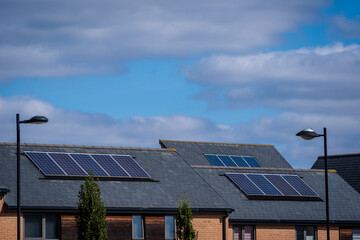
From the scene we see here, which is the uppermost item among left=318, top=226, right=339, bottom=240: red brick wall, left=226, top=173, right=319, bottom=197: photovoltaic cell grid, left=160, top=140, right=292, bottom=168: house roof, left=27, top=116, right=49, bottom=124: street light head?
left=160, top=140, right=292, bottom=168: house roof

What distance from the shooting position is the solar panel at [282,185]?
153 ft

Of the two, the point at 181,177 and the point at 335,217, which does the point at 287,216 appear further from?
the point at 181,177

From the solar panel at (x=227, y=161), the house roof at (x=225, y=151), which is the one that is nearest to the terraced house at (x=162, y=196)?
the solar panel at (x=227, y=161)

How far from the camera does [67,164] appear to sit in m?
40.0

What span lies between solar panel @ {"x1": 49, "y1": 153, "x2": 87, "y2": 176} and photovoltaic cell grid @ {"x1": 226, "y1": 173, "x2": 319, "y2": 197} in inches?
414

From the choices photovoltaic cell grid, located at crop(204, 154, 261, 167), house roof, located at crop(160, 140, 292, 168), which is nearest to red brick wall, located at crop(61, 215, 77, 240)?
house roof, located at crop(160, 140, 292, 168)

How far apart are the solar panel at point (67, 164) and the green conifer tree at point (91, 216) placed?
5.03 m

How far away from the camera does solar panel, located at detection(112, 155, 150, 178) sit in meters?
41.4

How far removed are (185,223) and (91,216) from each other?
5.03 metres

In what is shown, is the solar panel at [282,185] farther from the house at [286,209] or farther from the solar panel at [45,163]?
the solar panel at [45,163]

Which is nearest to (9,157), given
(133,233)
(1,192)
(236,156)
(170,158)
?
(1,192)

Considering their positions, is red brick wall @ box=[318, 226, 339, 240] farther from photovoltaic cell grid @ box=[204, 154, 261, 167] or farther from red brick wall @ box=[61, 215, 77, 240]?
red brick wall @ box=[61, 215, 77, 240]

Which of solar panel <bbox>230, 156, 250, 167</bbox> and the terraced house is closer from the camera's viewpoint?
the terraced house

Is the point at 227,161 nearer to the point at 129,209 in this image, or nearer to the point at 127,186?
the point at 127,186
